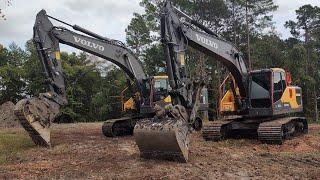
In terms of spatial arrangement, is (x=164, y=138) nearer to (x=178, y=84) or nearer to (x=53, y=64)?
(x=178, y=84)

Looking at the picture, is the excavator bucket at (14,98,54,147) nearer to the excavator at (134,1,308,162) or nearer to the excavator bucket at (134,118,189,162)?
the excavator at (134,1,308,162)

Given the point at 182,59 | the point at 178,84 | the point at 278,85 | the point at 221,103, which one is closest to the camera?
the point at 178,84

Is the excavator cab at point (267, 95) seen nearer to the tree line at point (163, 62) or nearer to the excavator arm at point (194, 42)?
the excavator arm at point (194, 42)

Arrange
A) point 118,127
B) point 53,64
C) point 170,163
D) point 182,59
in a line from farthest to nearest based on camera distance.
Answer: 1. point 118,127
2. point 53,64
3. point 182,59
4. point 170,163

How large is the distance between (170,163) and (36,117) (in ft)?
15.6


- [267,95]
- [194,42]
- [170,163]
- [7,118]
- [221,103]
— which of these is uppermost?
[194,42]

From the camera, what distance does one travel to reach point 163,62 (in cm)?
4044

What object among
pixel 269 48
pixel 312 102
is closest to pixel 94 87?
pixel 269 48

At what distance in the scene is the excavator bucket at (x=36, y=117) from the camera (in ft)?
40.5

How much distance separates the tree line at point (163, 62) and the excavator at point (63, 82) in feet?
65.0

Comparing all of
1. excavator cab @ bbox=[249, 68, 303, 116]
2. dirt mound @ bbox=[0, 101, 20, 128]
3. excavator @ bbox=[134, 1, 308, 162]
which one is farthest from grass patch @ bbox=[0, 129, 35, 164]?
dirt mound @ bbox=[0, 101, 20, 128]

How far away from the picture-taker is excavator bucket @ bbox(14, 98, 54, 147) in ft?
40.5

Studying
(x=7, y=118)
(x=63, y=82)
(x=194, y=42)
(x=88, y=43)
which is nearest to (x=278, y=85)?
(x=194, y=42)

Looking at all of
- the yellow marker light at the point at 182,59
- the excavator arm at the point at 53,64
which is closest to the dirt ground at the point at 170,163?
the excavator arm at the point at 53,64
